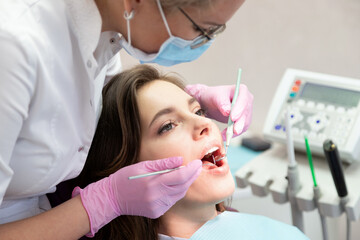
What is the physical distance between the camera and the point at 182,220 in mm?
1435

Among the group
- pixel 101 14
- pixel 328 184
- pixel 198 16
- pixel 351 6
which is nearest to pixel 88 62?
pixel 101 14

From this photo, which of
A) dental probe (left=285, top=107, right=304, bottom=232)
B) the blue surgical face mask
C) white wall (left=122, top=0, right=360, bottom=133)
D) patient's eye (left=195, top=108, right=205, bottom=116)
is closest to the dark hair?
patient's eye (left=195, top=108, right=205, bottom=116)

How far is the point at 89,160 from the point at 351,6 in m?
1.41

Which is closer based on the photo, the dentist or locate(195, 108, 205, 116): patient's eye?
the dentist

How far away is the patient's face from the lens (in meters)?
1.36

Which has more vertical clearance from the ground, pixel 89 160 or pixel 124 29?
pixel 124 29

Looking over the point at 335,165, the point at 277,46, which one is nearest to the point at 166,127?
the point at 335,165

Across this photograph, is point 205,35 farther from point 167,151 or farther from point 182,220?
point 182,220

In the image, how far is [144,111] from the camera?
144cm

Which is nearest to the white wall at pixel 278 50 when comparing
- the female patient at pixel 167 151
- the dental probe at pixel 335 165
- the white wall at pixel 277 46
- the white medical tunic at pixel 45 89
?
the white wall at pixel 277 46

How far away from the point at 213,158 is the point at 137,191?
30cm

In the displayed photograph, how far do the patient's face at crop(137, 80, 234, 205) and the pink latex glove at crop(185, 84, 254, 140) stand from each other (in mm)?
101

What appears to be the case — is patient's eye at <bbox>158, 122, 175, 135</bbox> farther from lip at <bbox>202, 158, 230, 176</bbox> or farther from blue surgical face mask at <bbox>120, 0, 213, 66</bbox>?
blue surgical face mask at <bbox>120, 0, 213, 66</bbox>

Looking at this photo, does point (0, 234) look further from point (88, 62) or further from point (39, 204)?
point (88, 62)
